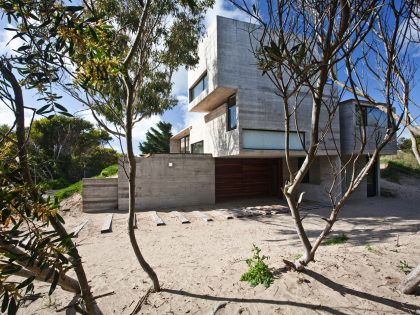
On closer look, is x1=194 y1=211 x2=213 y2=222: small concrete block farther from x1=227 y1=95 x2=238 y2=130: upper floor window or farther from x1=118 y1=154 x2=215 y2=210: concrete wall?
x1=227 y1=95 x2=238 y2=130: upper floor window

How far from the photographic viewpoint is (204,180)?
41.5ft

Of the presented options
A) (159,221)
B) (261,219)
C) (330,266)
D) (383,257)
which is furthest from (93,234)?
(383,257)

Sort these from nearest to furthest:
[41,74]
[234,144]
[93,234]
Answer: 1. [41,74]
2. [93,234]
3. [234,144]

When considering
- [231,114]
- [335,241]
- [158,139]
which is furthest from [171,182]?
[158,139]

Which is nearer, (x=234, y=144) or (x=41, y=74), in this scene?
(x=41, y=74)

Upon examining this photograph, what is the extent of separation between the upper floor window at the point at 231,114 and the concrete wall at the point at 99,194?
645cm

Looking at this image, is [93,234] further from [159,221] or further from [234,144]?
[234,144]

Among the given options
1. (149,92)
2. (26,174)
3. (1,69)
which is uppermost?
(149,92)

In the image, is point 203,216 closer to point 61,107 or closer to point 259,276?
point 259,276

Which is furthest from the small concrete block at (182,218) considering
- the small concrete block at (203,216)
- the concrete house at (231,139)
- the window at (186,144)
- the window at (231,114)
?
the window at (186,144)

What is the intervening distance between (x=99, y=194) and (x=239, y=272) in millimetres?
9245

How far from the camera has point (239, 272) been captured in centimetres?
402

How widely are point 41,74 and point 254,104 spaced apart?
9.32 m

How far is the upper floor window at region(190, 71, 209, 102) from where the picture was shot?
12148 mm
